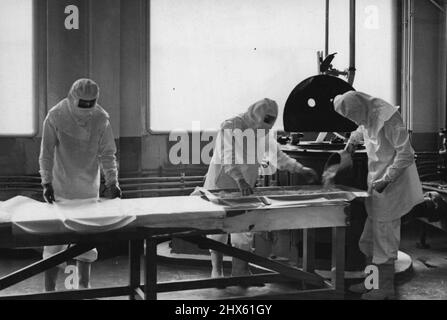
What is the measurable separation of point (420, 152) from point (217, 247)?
3.74m

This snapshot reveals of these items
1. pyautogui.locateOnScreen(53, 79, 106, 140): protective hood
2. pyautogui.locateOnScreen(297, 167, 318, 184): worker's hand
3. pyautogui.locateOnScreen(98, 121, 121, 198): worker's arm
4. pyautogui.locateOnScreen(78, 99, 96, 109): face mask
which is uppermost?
pyautogui.locateOnScreen(78, 99, 96, 109): face mask

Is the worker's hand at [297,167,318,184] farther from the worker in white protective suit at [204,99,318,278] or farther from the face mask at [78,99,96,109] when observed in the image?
the face mask at [78,99,96,109]

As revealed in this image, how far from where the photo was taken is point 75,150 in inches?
154

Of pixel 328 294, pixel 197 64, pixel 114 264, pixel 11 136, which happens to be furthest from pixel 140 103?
pixel 328 294

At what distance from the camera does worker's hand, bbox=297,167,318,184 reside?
443 centimetres

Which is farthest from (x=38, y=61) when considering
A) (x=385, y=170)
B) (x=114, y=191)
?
(x=385, y=170)

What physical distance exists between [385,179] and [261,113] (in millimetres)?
980

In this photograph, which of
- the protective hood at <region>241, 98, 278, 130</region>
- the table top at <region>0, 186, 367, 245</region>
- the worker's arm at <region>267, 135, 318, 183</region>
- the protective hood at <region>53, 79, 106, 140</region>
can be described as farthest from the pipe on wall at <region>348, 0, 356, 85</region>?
the protective hood at <region>53, 79, 106, 140</region>

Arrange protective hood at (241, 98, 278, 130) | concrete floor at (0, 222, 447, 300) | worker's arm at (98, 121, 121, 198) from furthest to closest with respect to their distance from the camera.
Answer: concrete floor at (0, 222, 447, 300) → protective hood at (241, 98, 278, 130) → worker's arm at (98, 121, 121, 198)

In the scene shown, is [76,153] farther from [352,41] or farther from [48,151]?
[352,41]

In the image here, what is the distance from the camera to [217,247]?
359 cm

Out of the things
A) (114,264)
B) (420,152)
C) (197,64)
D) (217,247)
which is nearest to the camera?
(217,247)

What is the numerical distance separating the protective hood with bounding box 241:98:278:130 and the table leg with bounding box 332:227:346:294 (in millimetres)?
947
